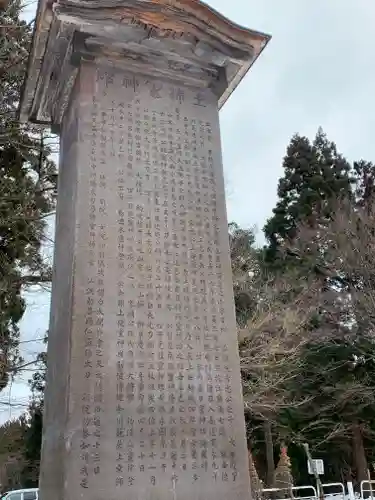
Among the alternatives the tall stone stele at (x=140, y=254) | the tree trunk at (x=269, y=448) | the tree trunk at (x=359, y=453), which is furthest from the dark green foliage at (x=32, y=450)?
the tall stone stele at (x=140, y=254)

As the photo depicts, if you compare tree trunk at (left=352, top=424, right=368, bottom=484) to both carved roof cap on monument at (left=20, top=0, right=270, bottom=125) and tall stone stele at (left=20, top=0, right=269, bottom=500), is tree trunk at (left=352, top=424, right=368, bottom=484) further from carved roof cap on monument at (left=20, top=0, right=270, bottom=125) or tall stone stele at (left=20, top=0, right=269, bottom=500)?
carved roof cap on monument at (left=20, top=0, right=270, bottom=125)

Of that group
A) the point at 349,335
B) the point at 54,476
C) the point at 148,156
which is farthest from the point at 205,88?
the point at 349,335

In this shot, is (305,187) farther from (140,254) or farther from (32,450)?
(140,254)

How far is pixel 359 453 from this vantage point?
606 inches

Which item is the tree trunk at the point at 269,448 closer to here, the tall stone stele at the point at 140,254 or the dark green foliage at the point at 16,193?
the dark green foliage at the point at 16,193

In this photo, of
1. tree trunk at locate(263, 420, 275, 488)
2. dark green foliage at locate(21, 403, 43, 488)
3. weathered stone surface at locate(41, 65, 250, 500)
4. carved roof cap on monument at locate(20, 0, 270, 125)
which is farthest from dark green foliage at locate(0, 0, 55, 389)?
tree trunk at locate(263, 420, 275, 488)

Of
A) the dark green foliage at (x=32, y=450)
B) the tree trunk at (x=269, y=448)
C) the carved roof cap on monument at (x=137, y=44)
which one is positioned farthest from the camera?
the dark green foliage at (x=32, y=450)

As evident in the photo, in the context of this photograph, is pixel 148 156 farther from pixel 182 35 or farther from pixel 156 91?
pixel 182 35

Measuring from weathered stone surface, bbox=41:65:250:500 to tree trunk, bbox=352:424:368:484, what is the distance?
13.5 m

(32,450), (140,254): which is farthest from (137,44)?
→ (32,450)

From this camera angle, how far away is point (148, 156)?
3971mm

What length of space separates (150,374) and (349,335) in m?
12.8

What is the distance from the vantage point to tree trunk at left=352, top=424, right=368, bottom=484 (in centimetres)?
1530

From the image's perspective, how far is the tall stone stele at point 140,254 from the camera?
10.1 feet
